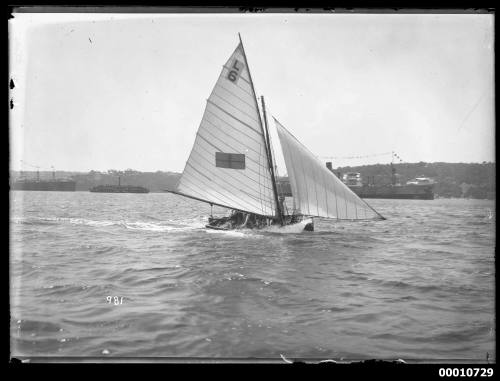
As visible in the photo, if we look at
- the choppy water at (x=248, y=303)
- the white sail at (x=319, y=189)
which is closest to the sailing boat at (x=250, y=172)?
the white sail at (x=319, y=189)

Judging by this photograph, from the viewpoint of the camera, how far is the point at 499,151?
7723mm

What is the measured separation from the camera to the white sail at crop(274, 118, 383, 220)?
17.1 m

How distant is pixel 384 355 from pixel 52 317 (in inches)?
261

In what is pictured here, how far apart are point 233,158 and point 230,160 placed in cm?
18

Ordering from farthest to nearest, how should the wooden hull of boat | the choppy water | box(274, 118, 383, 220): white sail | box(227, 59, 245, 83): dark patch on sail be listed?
the wooden hull of boat
box(274, 118, 383, 220): white sail
box(227, 59, 245, 83): dark patch on sail
the choppy water

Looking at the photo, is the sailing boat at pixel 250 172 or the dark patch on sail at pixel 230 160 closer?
the sailing boat at pixel 250 172

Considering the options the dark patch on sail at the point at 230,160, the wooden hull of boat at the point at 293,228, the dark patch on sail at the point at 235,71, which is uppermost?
the dark patch on sail at the point at 235,71

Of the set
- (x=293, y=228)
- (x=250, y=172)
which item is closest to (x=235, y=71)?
(x=250, y=172)

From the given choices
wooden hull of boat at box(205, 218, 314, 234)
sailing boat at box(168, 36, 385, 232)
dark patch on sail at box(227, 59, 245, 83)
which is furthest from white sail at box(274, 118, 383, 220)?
dark patch on sail at box(227, 59, 245, 83)

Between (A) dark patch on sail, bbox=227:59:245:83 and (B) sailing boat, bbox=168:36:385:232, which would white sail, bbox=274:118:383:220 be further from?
(A) dark patch on sail, bbox=227:59:245:83

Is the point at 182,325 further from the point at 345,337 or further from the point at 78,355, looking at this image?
the point at 345,337

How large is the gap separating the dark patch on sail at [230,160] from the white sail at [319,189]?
226 centimetres

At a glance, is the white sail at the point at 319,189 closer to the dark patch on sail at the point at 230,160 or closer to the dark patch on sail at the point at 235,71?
the dark patch on sail at the point at 230,160

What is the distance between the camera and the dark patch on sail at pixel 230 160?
18.2 metres
